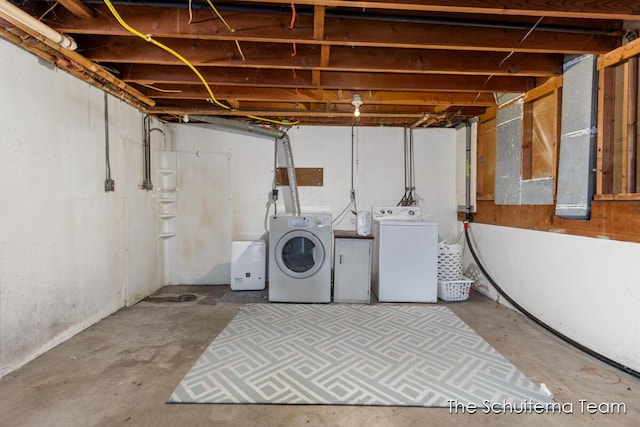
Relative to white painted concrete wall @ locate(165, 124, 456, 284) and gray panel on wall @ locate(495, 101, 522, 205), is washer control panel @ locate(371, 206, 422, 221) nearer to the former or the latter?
white painted concrete wall @ locate(165, 124, 456, 284)

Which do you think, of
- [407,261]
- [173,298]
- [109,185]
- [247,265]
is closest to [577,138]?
[407,261]

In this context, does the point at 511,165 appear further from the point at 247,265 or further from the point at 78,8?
the point at 78,8

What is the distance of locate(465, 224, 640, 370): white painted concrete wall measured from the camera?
78.3 inches

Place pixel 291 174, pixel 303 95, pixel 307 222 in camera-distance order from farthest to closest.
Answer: pixel 291 174
pixel 307 222
pixel 303 95

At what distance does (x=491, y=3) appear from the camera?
5.58 feet

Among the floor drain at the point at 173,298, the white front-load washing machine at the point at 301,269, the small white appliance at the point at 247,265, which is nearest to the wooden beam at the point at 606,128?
the white front-load washing machine at the point at 301,269

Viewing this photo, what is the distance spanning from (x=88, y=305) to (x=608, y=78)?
14.5 ft

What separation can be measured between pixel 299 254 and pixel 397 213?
1412 millimetres

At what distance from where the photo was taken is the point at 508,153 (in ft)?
10.3

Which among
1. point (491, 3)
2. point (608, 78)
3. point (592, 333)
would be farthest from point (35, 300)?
point (608, 78)

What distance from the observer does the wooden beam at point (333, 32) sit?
194 centimetres

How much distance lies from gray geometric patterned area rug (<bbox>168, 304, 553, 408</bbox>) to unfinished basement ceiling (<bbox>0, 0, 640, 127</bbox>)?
2147 millimetres

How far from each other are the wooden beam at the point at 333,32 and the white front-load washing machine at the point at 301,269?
1806 millimetres

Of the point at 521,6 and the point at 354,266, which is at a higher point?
the point at 521,6
